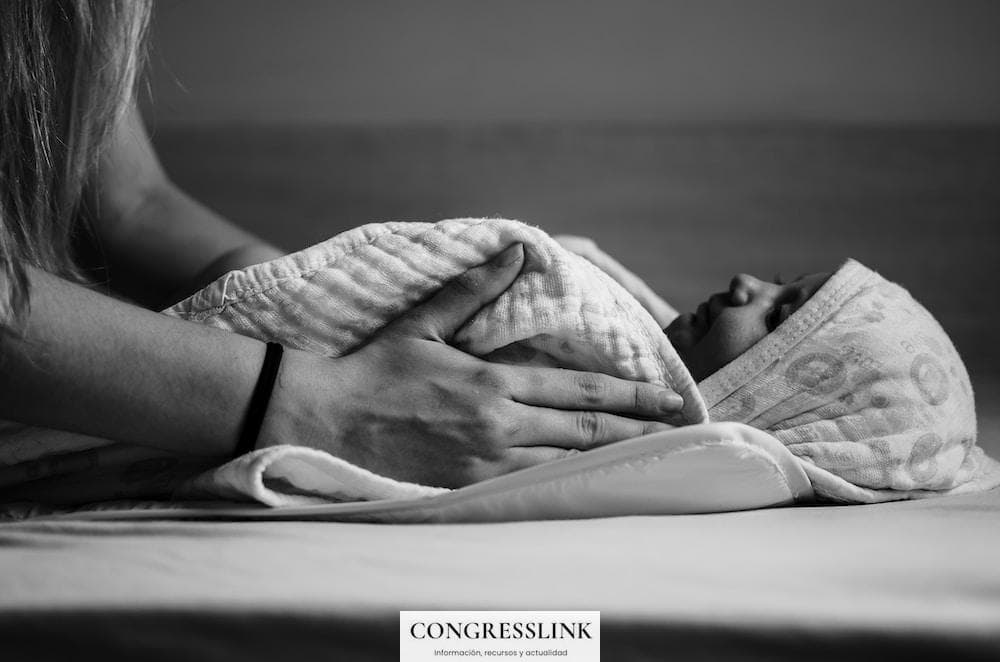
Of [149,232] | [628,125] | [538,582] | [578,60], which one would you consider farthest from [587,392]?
[578,60]

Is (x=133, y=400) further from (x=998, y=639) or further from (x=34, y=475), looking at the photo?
(x=998, y=639)

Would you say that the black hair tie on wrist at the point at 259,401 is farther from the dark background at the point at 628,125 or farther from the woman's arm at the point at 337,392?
the dark background at the point at 628,125

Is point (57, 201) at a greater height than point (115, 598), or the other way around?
point (57, 201)

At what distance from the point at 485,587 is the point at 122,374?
0.31 m

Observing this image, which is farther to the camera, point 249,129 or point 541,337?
point 249,129

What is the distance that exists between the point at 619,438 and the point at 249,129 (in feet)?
5.48

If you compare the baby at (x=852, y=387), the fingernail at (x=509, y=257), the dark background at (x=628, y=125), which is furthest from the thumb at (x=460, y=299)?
the dark background at (x=628, y=125)

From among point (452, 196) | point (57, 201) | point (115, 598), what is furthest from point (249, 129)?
point (115, 598)

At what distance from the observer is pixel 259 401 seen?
715 millimetres

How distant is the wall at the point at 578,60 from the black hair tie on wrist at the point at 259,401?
5.31 feet

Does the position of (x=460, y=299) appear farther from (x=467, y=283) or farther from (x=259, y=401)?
(x=259, y=401)

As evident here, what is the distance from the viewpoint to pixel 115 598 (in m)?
0.57

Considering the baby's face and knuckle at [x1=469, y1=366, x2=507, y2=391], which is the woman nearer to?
knuckle at [x1=469, y1=366, x2=507, y2=391]

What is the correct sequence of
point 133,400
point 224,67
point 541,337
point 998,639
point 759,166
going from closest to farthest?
1. point 998,639
2. point 133,400
3. point 541,337
4. point 759,166
5. point 224,67
